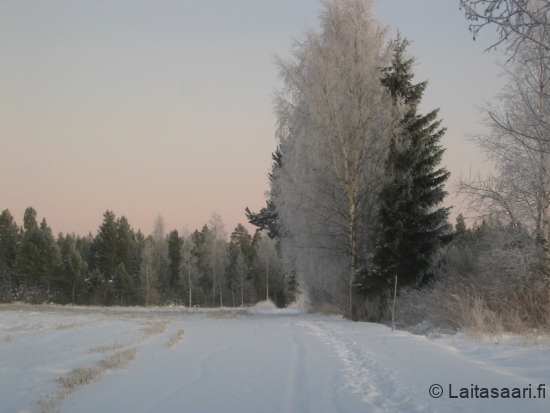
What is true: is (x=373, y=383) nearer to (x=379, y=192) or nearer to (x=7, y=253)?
(x=379, y=192)

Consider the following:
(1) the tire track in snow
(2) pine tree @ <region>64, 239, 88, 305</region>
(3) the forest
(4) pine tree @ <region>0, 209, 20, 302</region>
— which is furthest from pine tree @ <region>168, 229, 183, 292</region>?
(1) the tire track in snow

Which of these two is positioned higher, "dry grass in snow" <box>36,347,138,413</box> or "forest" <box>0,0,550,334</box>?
"forest" <box>0,0,550,334</box>

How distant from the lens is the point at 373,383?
18.7 ft

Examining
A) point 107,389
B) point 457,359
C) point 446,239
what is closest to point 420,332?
point 446,239

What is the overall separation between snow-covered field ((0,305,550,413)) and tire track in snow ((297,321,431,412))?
0.01m

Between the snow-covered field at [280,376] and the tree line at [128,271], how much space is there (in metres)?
46.4

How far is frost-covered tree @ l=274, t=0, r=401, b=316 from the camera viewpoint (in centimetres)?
1712

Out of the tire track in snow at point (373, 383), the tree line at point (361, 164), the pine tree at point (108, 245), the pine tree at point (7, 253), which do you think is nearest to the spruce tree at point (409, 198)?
the tree line at point (361, 164)

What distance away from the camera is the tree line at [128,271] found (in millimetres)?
58625

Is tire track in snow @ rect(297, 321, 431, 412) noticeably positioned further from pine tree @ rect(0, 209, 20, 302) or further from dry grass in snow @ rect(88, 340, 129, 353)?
pine tree @ rect(0, 209, 20, 302)

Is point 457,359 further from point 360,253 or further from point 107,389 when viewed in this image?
point 360,253

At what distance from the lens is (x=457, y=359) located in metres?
6.85

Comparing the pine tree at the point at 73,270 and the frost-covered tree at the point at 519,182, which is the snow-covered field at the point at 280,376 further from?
the pine tree at the point at 73,270

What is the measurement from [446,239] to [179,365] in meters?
12.0
